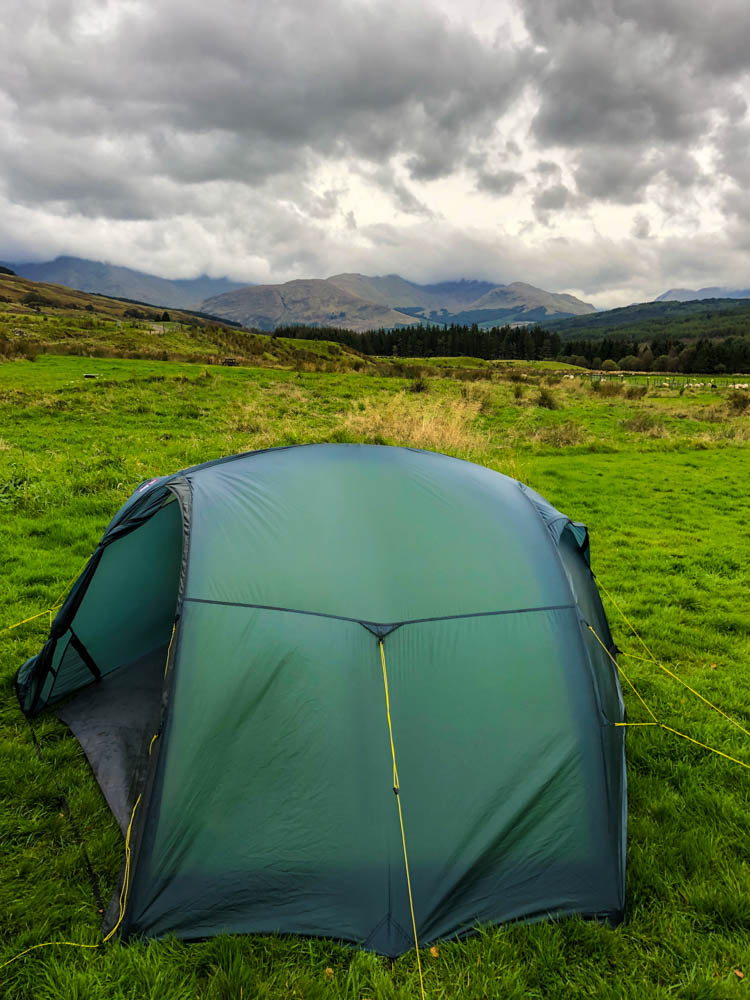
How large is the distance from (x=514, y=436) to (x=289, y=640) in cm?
1611

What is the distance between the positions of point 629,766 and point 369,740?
254 cm

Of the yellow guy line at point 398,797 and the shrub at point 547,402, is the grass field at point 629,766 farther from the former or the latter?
the shrub at point 547,402

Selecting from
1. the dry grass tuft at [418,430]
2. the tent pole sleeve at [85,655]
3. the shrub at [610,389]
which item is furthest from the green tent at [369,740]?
the shrub at [610,389]

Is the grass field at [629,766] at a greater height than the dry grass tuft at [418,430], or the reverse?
the dry grass tuft at [418,430]

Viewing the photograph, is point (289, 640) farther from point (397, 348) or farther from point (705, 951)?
point (397, 348)

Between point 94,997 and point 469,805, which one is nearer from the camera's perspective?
point 94,997

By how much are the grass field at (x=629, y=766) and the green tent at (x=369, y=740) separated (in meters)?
0.18

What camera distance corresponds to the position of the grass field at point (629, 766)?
2607 millimetres

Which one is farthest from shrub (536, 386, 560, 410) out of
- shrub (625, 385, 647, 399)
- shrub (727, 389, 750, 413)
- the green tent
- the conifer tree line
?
the conifer tree line

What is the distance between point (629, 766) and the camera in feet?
13.5

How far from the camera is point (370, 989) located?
2.57 meters

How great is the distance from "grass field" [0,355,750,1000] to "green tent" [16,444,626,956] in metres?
0.18

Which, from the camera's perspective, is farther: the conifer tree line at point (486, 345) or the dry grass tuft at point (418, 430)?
the conifer tree line at point (486, 345)

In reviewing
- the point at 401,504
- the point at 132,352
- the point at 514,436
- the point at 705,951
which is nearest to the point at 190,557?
the point at 401,504
